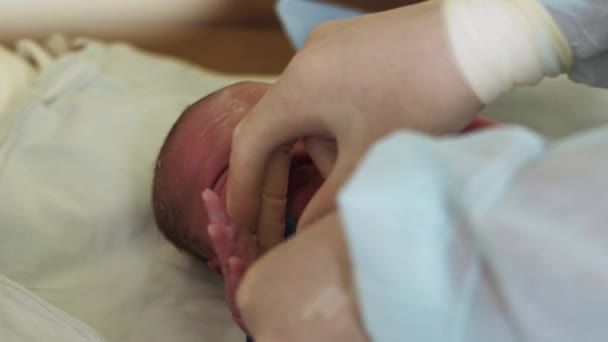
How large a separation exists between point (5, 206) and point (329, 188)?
0.47m

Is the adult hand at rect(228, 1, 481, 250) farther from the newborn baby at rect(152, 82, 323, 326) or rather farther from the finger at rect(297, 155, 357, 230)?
the newborn baby at rect(152, 82, 323, 326)

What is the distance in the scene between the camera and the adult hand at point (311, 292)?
35cm

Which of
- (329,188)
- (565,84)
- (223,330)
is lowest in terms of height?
(223,330)

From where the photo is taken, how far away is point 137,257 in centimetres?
77

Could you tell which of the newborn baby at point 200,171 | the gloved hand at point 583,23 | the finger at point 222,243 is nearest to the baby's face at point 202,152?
the newborn baby at point 200,171

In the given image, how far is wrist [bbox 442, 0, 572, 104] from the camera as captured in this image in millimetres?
434

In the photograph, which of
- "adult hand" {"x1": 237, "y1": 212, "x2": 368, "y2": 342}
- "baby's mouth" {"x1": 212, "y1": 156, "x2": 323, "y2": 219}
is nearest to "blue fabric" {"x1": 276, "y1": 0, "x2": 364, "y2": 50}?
"baby's mouth" {"x1": 212, "y1": 156, "x2": 323, "y2": 219}

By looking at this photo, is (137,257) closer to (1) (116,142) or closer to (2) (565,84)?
(1) (116,142)

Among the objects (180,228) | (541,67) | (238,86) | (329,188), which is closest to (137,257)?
(180,228)

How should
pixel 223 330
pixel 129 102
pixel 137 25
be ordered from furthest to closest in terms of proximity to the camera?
pixel 137 25 → pixel 129 102 → pixel 223 330

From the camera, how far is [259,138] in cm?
→ 53

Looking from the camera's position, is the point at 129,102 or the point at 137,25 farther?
the point at 137,25

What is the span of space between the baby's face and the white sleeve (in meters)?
0.37

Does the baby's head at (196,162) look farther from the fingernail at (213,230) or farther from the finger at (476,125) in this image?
the finger at (476,125)
